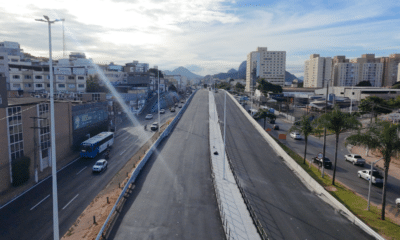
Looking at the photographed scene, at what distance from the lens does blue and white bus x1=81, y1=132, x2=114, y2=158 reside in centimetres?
3400

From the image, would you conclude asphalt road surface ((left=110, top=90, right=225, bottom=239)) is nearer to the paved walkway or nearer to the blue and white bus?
the paved walkway

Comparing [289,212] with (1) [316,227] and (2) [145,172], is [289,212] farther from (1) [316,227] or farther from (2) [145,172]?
(2) [145,172]

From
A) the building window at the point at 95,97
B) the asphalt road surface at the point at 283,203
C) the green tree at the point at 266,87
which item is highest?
the green tree at the point at 266,87

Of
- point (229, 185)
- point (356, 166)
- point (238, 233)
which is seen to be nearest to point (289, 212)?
point (238, 233)

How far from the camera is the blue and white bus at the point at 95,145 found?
34000mm

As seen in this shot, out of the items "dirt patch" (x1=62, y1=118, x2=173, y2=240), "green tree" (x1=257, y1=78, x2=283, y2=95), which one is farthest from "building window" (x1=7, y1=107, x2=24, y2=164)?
"green tree" (x1=257, y1=78, x2=283, y2=95)

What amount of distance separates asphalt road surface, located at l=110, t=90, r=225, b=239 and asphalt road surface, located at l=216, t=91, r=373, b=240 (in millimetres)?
3437

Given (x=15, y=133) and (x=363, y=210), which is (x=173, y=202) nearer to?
(x=363, y=210)

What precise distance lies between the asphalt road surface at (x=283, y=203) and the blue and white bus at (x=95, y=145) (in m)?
17.9

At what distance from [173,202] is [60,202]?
32.6 feet

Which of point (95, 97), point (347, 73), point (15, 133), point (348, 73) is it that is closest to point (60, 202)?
point (15, 133)

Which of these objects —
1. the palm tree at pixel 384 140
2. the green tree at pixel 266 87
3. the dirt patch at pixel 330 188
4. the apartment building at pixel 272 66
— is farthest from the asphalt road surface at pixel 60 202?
the apartment building at pixel 272 66

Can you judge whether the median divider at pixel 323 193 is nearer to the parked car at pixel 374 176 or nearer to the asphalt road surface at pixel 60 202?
the parked car at pixel 374 176

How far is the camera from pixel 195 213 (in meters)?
18.1
